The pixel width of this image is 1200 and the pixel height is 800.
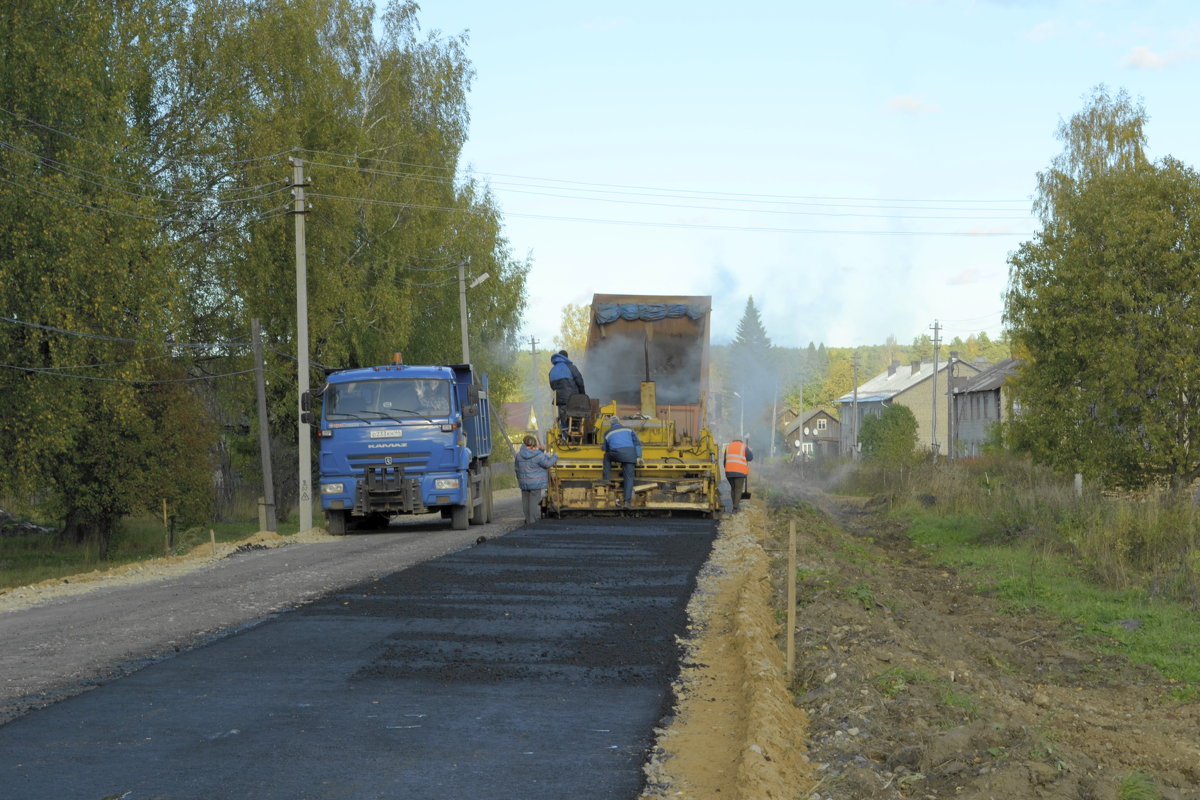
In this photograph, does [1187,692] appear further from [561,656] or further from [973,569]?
[973,569]

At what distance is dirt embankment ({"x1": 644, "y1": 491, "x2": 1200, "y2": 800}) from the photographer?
6.44 metres

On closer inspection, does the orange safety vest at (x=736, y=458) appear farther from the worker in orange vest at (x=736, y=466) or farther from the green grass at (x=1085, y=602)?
the green grass at (x=1085, y=602)

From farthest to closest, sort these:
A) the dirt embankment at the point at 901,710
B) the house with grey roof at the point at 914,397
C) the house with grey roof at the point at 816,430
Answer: the house with grey roof at the point at 816,430 < the house with grey roof at the point at 914,397 < the dirt embankment at the point at 901,710

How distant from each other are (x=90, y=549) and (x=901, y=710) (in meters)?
30.7

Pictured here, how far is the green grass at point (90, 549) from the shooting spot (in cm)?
2972

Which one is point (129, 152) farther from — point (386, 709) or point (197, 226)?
point (386, 709)

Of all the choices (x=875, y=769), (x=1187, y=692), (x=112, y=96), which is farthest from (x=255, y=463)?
(x=875, y=769)

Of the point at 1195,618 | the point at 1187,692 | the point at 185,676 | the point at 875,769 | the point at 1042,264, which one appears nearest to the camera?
the point at 875,769

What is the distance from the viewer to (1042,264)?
2423cm

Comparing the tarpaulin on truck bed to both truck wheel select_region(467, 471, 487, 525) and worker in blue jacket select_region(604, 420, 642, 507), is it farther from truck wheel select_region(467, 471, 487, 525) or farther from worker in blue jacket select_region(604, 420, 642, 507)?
truck wheel select_region(467, 471, 487, 525)

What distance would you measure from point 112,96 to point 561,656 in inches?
926

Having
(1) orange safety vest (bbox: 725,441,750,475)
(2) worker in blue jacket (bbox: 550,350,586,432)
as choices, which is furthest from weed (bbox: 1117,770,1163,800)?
(1) orange safety vest (bbox: 725,441,750,475)

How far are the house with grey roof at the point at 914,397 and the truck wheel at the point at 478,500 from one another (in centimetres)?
7087

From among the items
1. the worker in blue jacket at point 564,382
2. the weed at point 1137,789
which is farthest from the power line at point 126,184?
the weed at point 1137,789
